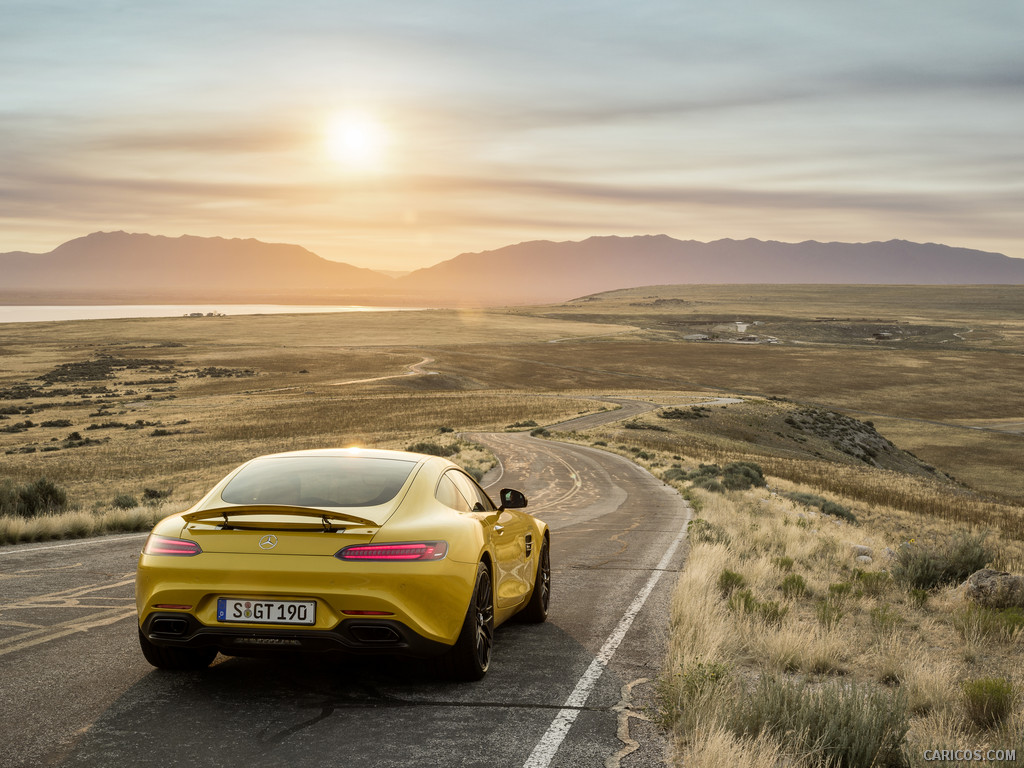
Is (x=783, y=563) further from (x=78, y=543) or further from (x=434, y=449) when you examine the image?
(x=434, y=449)

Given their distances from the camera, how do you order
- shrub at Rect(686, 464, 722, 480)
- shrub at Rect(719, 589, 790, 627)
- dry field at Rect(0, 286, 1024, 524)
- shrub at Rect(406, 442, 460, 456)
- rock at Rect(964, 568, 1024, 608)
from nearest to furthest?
1. shrub at Rect(719, 589, 790, 627)
2. rock at Rect(964, 568, 1024, 608)
3. shrub at Rect(686, 464, 722, 480)
4. shrub at Rect(406, 442, 460, 456)
5. dry field at Rect(0, 286, 1024, 524)

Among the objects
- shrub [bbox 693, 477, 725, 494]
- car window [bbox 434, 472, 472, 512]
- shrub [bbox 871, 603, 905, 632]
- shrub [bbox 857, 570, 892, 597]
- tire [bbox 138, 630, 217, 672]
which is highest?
car window [bbox 434, 472, 472, 512]

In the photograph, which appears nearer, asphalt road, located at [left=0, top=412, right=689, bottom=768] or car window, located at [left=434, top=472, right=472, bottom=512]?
asphalt road, located at [left=0, top=412, right=689, bottom=768]

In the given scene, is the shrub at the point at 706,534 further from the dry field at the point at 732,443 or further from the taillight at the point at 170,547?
the taillight at the point at 170,547

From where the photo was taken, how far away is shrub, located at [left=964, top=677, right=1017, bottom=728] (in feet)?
18.3

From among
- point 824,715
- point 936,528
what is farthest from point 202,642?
point 936,528

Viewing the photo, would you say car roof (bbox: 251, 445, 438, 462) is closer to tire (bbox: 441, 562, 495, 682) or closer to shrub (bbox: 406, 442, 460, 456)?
tire (bbox: 441, 562, 495, 682)

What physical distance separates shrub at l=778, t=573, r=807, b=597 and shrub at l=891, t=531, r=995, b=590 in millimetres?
1552

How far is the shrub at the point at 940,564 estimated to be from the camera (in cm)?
1103

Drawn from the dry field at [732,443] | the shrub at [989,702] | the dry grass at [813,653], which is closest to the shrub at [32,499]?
the dry field at [732,443]

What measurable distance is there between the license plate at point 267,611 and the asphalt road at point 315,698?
0.57 m
